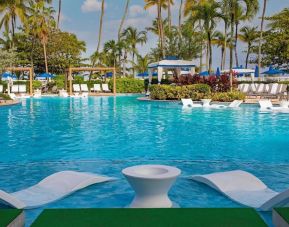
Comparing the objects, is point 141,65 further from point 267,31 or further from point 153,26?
point 267,31

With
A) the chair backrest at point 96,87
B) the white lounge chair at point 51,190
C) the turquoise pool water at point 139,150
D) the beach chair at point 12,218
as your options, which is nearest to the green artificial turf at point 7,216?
the beach chair at point 12,218

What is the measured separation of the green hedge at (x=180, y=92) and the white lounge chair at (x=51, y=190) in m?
19.8

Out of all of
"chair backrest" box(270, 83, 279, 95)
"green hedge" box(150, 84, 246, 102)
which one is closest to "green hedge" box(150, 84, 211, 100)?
"green hedge" box(150, 84, 246, 102)

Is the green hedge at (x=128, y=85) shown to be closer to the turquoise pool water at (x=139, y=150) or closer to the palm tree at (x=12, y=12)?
the palm tree at (x=12, y=12)

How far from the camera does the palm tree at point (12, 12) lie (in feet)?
137

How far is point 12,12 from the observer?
45594 millimetres

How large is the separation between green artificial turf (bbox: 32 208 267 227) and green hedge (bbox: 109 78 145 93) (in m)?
36.1

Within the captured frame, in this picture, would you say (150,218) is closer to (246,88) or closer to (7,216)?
(7,216)

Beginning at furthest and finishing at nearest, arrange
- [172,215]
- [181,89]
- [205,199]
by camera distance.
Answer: [181,89] < [205,199] < [172,215]

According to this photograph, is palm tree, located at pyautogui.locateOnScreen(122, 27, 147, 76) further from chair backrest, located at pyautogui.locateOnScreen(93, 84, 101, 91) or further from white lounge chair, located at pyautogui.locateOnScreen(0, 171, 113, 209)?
white lounge chair, located at pyautogui.locateOnScreen(0, 171, 113, 209)

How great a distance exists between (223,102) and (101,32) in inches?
951

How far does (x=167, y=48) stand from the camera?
40719 mm

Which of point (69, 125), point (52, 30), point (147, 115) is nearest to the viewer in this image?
point (69, 125)

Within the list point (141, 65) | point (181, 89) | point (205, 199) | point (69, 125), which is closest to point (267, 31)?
point (141, 65)
